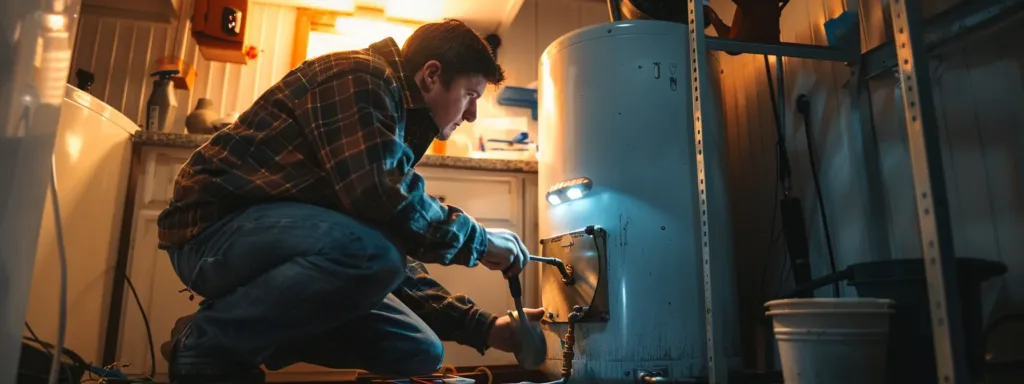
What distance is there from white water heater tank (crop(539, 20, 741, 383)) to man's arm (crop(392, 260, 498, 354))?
22 cm

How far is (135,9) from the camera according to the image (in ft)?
7.76

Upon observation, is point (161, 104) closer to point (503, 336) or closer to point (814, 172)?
point (503, 336)

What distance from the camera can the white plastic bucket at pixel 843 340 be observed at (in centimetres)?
90

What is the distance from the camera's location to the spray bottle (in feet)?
6.86

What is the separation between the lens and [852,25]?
1.46 metres


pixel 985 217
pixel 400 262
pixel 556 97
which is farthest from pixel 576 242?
pixel 985 217

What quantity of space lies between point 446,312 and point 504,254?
321 millimetres

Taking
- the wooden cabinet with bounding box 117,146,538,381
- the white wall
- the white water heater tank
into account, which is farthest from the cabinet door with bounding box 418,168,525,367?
the white wall

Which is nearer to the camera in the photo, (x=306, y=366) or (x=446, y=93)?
(x=446, y=93)

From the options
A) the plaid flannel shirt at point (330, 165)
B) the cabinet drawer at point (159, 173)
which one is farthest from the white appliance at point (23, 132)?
the cabinet drawer at point (159, 173)

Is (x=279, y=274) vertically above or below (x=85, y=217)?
below

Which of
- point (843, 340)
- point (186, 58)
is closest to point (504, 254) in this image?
point (843, 340)

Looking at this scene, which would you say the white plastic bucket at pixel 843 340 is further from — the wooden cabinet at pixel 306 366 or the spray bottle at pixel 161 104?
the spray bottle at pixel 161 104

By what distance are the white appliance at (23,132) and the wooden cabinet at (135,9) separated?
1704mm
